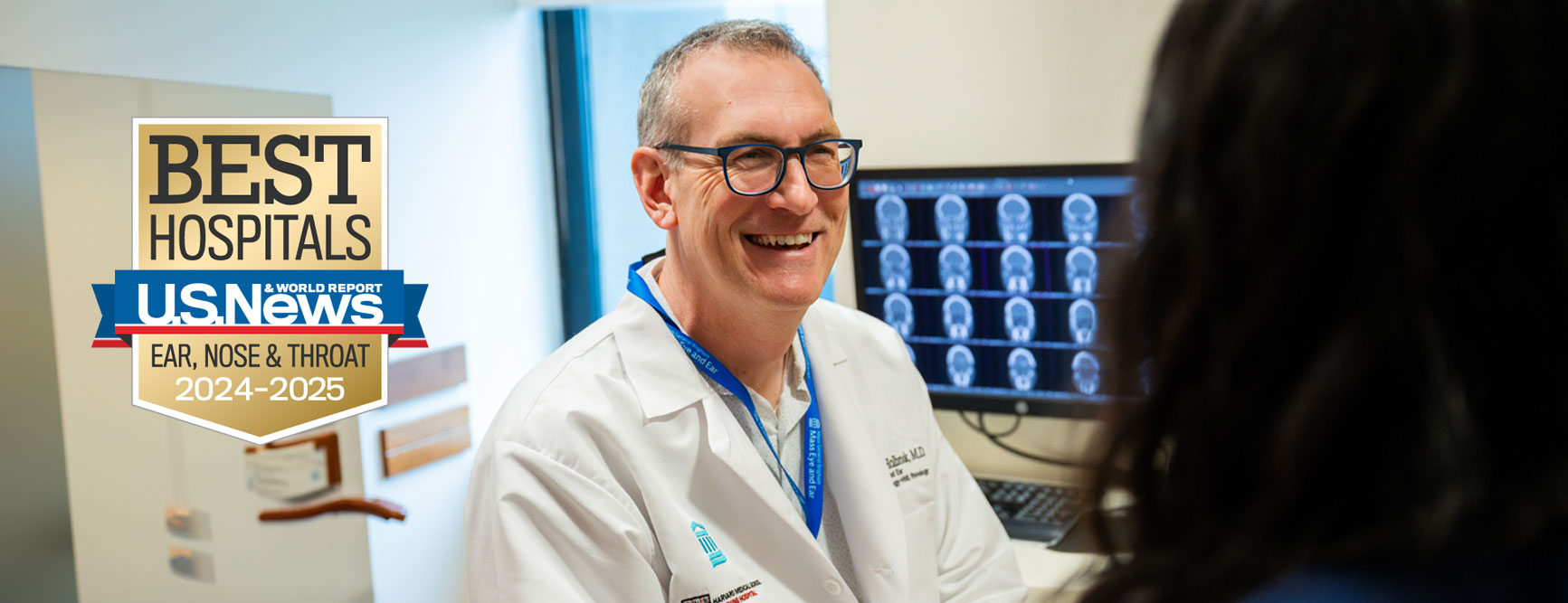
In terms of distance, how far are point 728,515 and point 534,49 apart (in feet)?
7.93

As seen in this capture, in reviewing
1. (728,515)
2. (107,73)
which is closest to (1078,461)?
(728,515)

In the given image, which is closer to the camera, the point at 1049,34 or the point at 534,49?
the point at 1049,34

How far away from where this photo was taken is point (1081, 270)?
7.11 ft

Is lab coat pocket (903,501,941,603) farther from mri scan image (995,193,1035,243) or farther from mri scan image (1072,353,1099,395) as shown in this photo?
mri scan image (995,193,1035,243)

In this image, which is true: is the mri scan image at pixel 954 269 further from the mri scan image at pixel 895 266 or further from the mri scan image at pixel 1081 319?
the mri scan image at pixel 1081 319

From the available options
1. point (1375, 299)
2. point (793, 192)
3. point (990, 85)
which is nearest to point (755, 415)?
point (793, 192)

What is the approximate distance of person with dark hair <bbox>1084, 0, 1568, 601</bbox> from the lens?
45 centimetres

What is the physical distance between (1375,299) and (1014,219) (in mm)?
1753

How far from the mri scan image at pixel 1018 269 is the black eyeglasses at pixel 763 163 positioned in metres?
0.94

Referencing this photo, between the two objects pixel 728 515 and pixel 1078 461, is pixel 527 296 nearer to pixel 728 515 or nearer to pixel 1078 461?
pixel 728 515

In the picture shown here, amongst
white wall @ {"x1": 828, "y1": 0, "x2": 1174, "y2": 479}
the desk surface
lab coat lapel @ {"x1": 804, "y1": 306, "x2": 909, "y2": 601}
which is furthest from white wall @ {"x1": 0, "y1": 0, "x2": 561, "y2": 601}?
the desk surface

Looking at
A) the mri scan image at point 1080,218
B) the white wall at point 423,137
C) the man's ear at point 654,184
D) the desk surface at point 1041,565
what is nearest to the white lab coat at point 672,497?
the man's ear at point 654,184

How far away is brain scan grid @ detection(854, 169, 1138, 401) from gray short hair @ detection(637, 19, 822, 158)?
88 centimetres

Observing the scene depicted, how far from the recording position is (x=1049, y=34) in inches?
88.4
